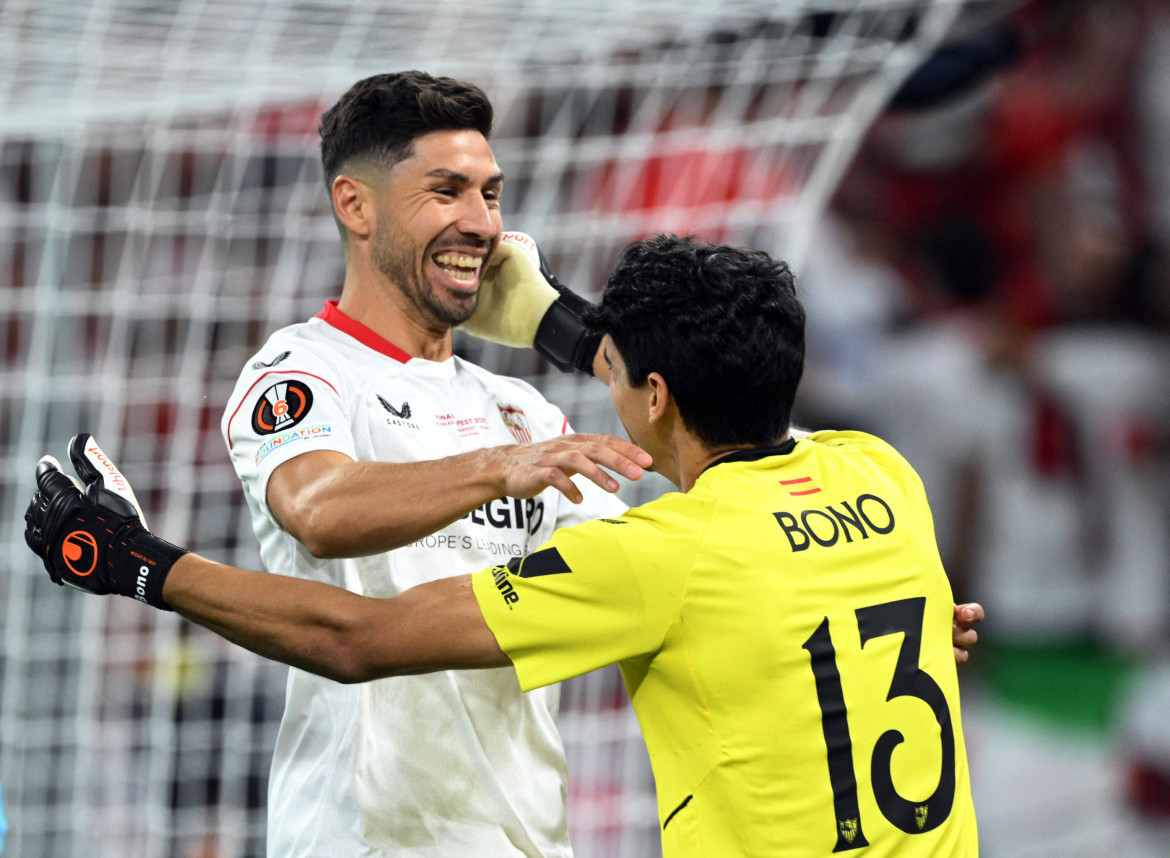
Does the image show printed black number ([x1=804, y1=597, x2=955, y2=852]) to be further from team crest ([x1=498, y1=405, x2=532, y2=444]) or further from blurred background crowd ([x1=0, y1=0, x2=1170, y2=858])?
team crest ([x1=498, y1=405, x2=532, y2=444])

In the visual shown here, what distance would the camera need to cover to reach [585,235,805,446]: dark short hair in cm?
196

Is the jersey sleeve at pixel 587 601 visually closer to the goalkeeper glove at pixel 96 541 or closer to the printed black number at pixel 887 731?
the printed black number at pixel 887 731

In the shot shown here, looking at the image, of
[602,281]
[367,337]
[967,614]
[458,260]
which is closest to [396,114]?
[458,260]

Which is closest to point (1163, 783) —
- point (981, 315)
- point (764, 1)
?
point (981, 315)

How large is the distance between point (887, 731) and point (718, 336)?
0.64m

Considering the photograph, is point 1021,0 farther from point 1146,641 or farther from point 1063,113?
point 1146,641

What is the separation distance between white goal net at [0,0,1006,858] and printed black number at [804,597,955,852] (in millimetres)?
2105

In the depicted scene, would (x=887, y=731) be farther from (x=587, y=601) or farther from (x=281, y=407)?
(x=281, y=407)

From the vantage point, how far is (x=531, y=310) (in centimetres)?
269

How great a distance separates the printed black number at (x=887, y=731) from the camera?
6.09 ft

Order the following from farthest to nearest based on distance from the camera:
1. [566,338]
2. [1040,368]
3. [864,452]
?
[1040,368], [566,338], [864,452]

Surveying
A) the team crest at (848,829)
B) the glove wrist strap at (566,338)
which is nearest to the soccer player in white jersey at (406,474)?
the glove wrist strap at (566,338)

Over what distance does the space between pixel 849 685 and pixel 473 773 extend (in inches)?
29.6

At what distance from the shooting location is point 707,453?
204 centimetres
